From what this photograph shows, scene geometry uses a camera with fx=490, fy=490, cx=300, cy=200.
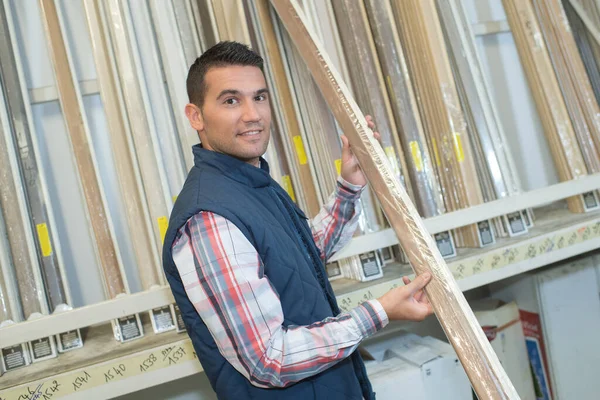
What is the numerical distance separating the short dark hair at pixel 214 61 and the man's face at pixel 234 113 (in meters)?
0.01

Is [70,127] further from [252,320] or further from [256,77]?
[252,320]

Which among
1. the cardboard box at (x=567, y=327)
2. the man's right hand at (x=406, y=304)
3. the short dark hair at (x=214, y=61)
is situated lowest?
the cardboard box at (x=567, y=327)

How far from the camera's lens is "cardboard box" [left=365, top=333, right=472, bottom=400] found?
143 centimetres

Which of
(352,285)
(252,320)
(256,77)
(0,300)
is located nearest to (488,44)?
(352,285)

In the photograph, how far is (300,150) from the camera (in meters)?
1.58

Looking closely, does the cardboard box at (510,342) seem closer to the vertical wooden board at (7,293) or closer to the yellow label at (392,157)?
the yellow label at (392,157)

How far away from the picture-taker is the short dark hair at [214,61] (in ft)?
3.22

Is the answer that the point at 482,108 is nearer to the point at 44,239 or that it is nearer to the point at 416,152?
the point at 416,152

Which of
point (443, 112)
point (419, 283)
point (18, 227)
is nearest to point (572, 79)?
point (443, 112)

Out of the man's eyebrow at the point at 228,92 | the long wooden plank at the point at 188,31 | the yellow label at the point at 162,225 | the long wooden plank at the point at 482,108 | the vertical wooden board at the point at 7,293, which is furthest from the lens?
the long wooden plank at the point at 482,108

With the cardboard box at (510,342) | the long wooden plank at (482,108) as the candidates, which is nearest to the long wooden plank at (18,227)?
the long wooden plank at (482,108)

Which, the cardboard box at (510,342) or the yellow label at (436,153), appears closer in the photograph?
the yellow label at (436,153)

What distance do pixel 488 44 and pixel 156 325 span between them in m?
1.91

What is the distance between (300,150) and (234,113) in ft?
2.06
